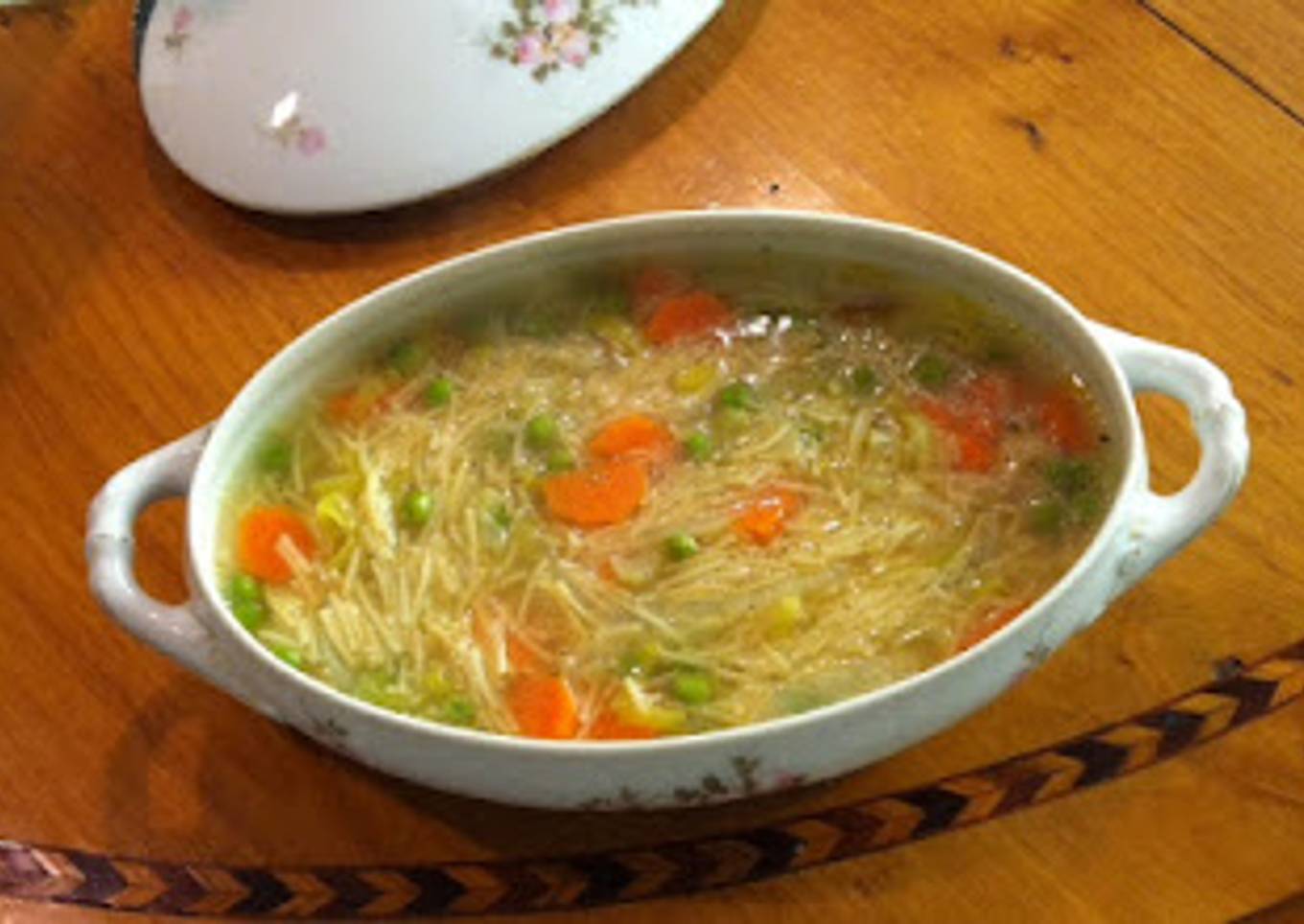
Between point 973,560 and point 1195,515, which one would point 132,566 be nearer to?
point 973,560

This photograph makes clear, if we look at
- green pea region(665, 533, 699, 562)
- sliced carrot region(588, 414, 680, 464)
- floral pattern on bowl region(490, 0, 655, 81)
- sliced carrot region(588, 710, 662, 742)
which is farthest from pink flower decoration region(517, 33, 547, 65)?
sliced carrot region(588, 710, 662, 742)

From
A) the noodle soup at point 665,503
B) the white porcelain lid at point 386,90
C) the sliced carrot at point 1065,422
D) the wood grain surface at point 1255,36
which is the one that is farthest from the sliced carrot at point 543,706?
the wood grain surface at point 1255,36

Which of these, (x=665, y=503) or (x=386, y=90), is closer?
(x=665, y=503)

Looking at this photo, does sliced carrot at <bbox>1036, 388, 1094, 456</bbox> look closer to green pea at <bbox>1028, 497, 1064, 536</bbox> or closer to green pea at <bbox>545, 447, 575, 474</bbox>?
green pea at <bbox>1028, 497, 1064, 536</bbox>

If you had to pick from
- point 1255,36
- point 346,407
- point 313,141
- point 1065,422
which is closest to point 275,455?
point 346,407

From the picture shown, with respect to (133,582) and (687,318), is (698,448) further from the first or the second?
(133,582)

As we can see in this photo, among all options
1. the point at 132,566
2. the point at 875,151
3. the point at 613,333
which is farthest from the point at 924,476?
the point at 132,566

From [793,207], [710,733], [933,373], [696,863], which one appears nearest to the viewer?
[710,733]
